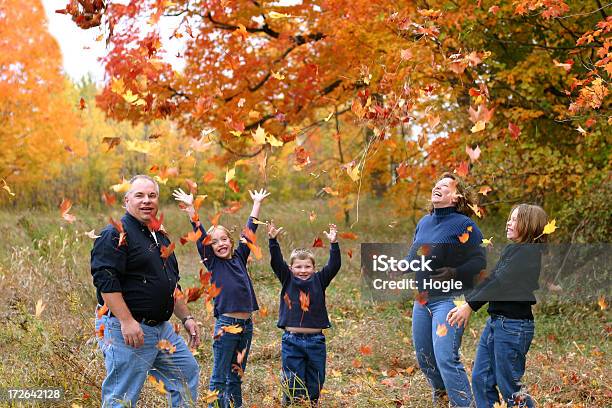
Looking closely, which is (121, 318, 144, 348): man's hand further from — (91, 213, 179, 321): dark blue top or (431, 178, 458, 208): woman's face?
(431, 178, 458, 208): woman's face

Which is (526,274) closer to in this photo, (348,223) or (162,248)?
(162,248)

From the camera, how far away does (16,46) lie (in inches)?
732

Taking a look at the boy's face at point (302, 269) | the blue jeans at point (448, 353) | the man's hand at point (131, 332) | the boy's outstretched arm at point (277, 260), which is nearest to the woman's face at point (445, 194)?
the blue jeans at point (448, 353)

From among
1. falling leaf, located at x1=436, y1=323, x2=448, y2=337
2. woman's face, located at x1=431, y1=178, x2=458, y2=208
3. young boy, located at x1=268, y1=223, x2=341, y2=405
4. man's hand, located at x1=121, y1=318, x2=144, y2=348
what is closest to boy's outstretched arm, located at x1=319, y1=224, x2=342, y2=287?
young boy, located at x1=268, y1=223, x2=341, y2=405

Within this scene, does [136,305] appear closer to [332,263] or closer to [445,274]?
[332,263]

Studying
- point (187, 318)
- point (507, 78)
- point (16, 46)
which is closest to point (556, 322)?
point (507, 78)

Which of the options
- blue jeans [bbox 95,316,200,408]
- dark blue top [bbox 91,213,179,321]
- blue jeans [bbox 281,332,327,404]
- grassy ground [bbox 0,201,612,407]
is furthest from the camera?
grassy ground [bbox 0,201,612,407]

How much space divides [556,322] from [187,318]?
206 inches

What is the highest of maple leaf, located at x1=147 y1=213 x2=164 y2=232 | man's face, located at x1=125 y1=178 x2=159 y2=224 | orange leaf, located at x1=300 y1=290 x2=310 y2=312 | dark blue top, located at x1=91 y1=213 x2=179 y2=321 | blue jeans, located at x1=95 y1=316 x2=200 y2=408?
man's face, located at x1=125 y1=178 x2=159 y2=224

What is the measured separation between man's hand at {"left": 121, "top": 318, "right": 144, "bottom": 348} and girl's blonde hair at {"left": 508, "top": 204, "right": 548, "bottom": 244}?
227cm

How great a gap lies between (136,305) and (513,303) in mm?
2184

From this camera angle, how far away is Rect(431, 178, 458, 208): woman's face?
4629 millimetres

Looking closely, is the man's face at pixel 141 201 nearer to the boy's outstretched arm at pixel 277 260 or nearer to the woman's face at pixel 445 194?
the boy's outstretched arm at pixel 277 260

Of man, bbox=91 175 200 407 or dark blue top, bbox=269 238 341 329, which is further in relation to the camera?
dark blue top, bbox=269 238 341 329
